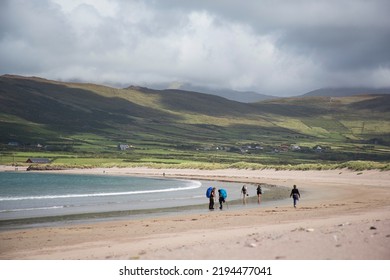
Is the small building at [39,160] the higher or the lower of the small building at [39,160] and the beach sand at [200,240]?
the higher

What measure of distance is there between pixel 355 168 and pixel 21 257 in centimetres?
7122

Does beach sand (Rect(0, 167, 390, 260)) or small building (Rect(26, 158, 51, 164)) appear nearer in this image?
beach sand (Rect(0, 167, 390, 260))

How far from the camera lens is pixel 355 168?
261 ft

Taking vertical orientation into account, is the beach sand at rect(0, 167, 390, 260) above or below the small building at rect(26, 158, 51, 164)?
below

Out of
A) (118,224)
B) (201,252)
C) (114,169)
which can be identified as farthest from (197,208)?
(114,169)

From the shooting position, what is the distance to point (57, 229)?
25.2m

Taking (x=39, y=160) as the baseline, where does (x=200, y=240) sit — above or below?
below

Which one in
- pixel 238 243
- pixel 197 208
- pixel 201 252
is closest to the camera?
pixel 201 252

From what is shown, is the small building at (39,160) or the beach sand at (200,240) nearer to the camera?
the beach sand at (200,240)

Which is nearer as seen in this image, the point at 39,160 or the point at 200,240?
the point at 200,240

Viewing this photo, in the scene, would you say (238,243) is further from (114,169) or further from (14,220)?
(114,169)
